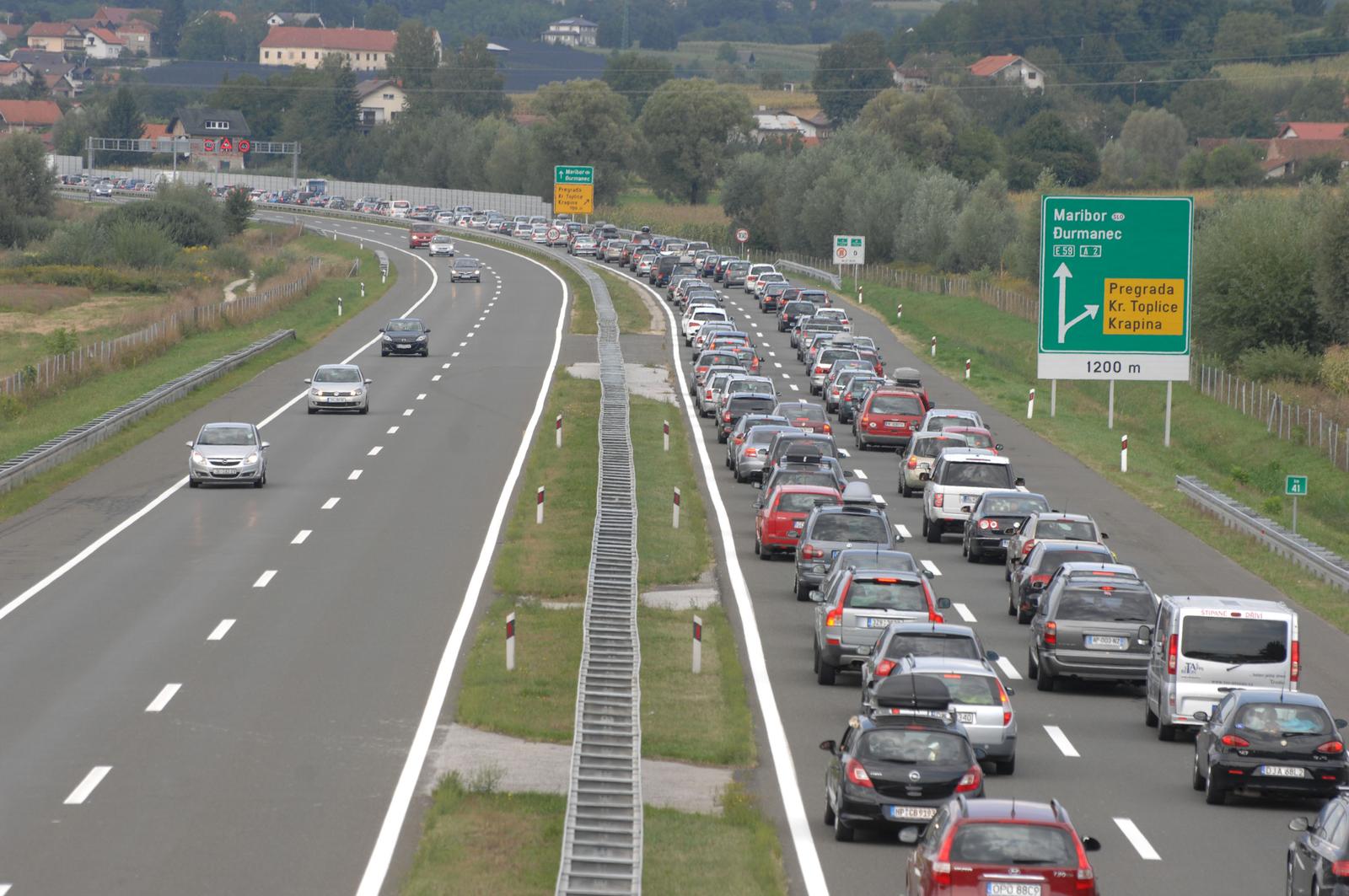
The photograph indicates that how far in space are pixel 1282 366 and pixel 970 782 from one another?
49824 millimetres

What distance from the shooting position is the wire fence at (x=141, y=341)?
5700cm

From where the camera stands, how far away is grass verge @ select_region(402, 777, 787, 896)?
16.7 m

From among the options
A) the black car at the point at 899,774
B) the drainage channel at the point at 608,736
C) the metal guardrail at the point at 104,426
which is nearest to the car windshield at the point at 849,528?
Answer: the drainage channel at the point at 608,736

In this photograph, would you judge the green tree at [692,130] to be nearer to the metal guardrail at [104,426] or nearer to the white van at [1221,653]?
the metal guardrail at [104,426]

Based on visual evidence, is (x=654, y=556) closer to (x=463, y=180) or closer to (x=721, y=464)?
(x=721, y=464)

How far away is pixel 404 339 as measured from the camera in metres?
67.4

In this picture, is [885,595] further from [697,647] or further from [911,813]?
[911,813]

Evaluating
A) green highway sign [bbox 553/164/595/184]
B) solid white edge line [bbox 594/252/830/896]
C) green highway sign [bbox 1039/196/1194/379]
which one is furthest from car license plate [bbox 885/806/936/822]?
green highway sign [bbox 553/164/595/184]

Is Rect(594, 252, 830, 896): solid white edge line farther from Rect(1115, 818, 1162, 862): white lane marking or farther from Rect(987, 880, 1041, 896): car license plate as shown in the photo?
Rect(1115, 818, 1162, 862): white lane marking

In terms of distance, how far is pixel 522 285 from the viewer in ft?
332

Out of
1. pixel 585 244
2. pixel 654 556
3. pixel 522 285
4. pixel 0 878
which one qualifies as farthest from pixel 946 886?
pixel 585 244

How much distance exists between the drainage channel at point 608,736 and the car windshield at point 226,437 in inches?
419

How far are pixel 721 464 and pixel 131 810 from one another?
28.9 m

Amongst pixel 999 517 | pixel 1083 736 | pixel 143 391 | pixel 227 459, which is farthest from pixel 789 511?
pixel 143 391
